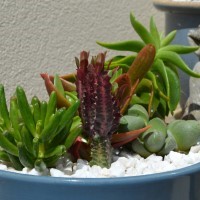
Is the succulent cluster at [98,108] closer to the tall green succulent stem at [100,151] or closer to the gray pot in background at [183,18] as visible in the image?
the tall green succulent stem at [100,151]

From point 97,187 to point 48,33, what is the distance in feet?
2.85

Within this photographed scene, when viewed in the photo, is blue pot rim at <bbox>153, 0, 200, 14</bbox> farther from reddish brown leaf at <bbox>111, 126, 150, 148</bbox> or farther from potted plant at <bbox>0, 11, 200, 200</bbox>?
reddish brown leaf at <bbox>111, 126, 150, 148</bbox>

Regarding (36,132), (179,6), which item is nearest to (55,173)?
(36,132)

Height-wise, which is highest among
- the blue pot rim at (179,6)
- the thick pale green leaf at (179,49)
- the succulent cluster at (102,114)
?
the blue pot rim at (179,6)

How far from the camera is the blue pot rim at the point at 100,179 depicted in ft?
2.19

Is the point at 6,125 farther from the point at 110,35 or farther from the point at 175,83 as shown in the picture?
the point at 110,35

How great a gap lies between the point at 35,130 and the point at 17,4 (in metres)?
0.74

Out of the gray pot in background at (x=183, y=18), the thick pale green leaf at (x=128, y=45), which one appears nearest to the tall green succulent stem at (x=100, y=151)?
the thick pale green leaf at (x=128, y=45)

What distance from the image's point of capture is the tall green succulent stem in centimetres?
76

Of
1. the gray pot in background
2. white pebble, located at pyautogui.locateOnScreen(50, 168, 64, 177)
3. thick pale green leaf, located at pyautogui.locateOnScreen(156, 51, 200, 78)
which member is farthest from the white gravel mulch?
the gray pot in background

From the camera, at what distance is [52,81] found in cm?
87

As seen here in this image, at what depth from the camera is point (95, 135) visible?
75 centimetres

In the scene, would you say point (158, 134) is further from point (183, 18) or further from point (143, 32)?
point (183, 18)

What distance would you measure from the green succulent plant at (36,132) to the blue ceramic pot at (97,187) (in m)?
0.03
